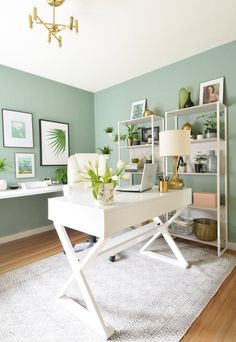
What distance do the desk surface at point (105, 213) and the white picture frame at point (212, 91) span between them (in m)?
1.57

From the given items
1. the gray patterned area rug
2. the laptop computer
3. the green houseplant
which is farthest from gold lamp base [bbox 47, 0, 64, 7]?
the gray patterned area rug

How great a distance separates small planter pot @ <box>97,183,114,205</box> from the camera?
51.3 inches

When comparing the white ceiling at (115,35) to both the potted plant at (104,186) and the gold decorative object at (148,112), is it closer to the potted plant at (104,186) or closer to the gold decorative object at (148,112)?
the gold decorative object at (148,112)

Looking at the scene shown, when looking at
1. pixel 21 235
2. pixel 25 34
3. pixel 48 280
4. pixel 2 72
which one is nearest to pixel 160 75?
pixel 25 34

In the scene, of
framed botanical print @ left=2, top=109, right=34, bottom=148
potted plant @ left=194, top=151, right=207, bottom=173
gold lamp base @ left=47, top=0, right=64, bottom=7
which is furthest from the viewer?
framed botanical print @ left=2, top=109, right=34, bottom=148

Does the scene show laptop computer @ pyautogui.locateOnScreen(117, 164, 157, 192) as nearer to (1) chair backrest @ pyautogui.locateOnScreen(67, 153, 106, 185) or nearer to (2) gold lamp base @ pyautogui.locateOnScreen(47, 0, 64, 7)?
(1) chair backrest @ pyautogui.locateOnScreen(67, 153, 106, 185)

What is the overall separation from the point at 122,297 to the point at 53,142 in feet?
8.50

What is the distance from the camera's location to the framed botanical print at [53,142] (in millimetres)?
3277

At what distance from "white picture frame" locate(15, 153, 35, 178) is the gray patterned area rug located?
1374 millimetres

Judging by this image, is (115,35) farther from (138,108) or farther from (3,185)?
(3,185)

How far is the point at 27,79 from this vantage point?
309cm

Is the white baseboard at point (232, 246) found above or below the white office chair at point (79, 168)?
below

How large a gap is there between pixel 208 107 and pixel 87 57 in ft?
5.58

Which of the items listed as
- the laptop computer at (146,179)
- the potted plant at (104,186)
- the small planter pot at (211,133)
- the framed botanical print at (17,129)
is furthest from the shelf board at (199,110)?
the framed botanical print at (17,129)
